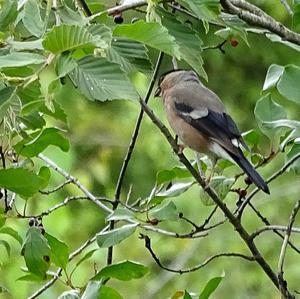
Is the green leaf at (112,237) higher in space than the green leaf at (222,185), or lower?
higher

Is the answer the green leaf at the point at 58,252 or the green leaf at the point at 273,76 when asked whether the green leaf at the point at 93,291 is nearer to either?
the green leaf at the point at 58,252

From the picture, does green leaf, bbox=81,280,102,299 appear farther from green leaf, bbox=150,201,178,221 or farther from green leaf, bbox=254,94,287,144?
green leaf, bbox=254,94,287,144

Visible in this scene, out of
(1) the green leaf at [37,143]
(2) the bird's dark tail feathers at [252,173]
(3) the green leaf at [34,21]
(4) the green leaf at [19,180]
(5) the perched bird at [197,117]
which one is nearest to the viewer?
(3) the green leaf at [34,21]

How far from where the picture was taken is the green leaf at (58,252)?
1.75 m

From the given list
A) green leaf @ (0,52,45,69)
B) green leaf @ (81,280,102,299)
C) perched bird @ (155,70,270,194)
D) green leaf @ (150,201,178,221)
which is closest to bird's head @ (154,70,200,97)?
perched bird @ (155,70,270,194)

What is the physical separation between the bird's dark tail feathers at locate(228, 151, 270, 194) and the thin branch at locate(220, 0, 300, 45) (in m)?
0.44

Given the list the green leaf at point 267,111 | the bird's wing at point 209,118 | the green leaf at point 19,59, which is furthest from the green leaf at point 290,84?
the bird's wing at point 209,118

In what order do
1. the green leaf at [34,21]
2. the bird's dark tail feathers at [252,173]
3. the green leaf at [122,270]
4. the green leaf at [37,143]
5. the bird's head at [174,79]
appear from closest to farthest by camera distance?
the green leaf at [34,21], the green leaf at [122,270], the green leaf at [37,143], the bird's dark tail feathers at [252,173], the bird's head at [174,79]

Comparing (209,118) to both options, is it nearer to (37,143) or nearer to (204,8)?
(37,143)

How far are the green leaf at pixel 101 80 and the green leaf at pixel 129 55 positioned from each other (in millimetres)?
54

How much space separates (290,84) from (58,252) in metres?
0.52

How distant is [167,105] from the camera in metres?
3.26

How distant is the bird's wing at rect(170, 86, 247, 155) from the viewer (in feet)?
9.82

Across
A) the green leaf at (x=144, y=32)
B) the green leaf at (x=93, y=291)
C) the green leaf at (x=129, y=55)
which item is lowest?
the green leaf at (x=93, y=291)
